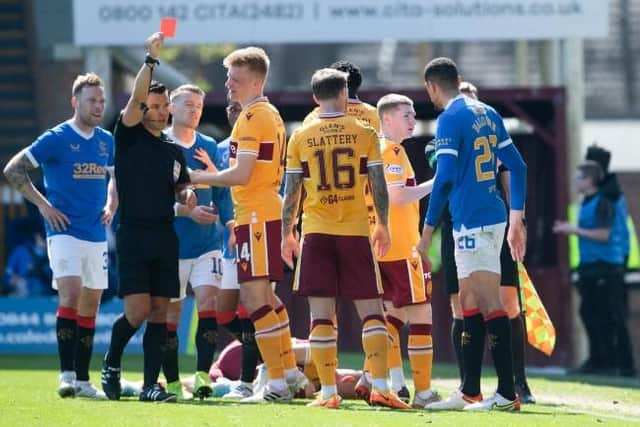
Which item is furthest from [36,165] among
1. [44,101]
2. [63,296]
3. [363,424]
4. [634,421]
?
[44,101]

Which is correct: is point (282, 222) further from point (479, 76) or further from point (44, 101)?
point (479, 76)

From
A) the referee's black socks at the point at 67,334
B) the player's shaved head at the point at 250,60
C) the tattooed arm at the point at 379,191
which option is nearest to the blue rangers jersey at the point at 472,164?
the tattooed arm at the point at 379,191

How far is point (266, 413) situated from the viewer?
32.2 ft

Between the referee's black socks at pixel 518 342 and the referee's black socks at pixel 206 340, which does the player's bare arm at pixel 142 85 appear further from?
the referee's black socks at pixel 518 342

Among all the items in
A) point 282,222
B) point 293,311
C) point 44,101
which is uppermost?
point 44,101

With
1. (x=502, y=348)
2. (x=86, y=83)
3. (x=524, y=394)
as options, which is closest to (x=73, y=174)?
(x=86, y=83)

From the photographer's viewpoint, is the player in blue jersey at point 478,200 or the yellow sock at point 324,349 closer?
the yellow sock at point 324,349

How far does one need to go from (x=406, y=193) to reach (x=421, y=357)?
1181 mm

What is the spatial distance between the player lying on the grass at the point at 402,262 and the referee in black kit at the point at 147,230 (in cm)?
148

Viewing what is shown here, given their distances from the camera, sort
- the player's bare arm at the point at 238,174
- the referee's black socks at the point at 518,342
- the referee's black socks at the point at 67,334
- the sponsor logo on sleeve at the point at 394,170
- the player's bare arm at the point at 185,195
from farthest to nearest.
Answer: the referee's black socks at the point at 518,342 → the referee's black socks at the point at 67,334 → the sponsor logo on sleeve at the point at 394,170 → the player's bare arm at the point at 185,195 → the player's bare arm at the point at 238,174

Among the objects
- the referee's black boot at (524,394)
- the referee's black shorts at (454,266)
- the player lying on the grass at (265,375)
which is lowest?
the referee's black boot at (524,394)

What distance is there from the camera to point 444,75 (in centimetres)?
1066

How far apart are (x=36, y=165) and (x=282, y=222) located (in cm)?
226

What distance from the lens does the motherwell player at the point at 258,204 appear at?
35.2 ft
